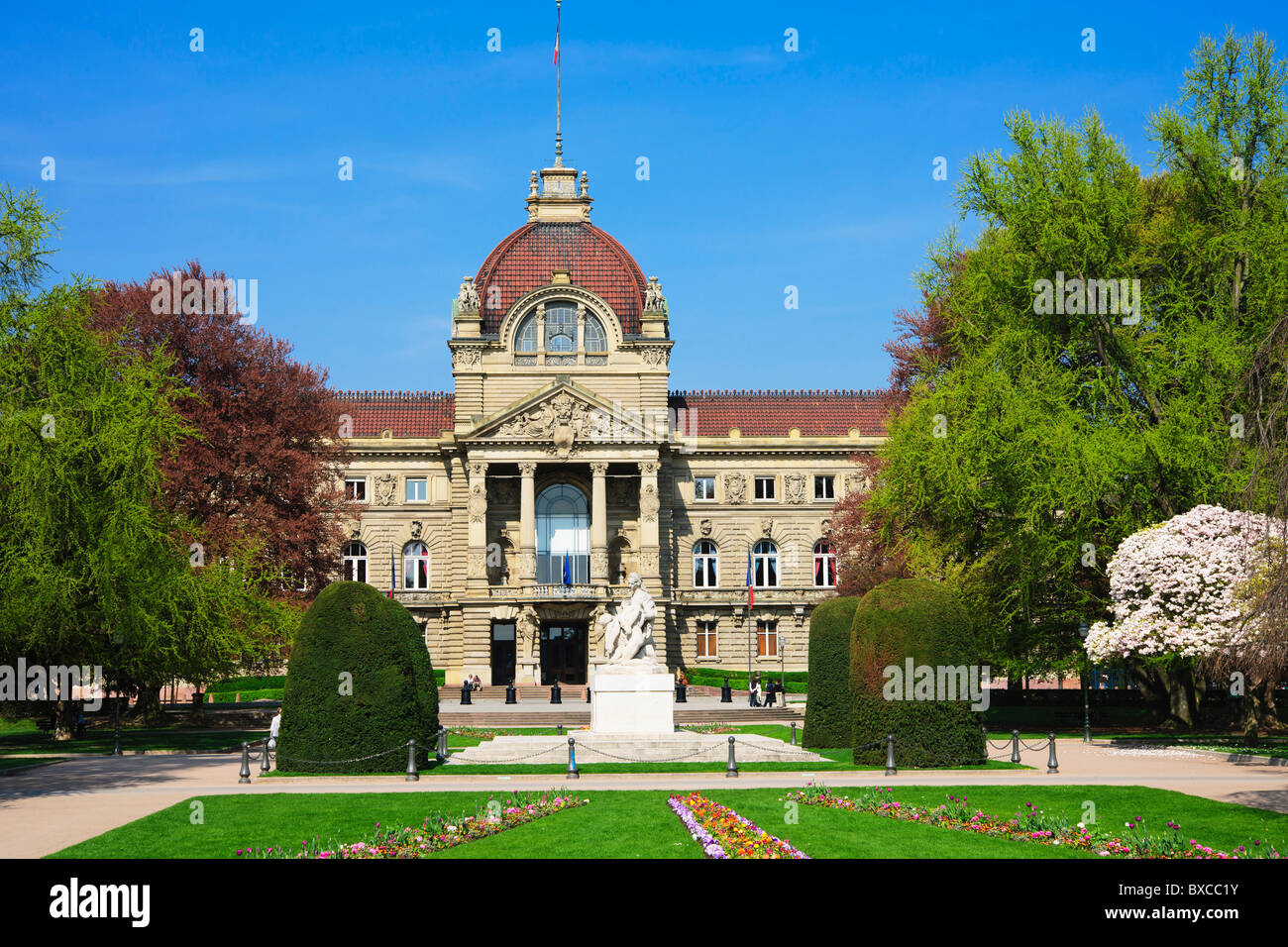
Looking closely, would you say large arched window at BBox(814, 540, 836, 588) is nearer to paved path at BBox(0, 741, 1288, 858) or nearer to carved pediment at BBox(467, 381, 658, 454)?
carved pediment at BBox(467, 381, 658, 454)

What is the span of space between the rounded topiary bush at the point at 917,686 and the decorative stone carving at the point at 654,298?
1913 inches

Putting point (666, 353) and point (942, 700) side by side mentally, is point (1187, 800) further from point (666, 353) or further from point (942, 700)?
point (666, 353)

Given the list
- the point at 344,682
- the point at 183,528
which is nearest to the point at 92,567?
the point at 183,528

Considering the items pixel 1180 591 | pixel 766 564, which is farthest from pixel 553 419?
pixel 1180 591

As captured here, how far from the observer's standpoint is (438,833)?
20.2 m

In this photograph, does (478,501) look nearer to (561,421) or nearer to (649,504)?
(561,421)

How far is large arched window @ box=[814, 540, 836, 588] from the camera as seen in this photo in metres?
81.0

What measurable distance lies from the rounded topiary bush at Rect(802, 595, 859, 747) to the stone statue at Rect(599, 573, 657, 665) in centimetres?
452

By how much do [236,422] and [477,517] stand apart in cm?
2600

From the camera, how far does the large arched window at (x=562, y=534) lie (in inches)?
3034

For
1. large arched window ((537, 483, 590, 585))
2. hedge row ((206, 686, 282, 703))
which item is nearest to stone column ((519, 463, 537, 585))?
large arched window ((537, 483, 590, 585))

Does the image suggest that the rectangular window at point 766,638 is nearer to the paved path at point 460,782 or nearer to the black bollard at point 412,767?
the paved path at point 460,782

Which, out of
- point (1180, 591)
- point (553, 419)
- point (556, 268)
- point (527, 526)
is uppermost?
point (556, 268)

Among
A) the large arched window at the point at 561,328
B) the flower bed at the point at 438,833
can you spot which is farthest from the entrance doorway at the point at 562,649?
the flower bed at the point at 438,833
